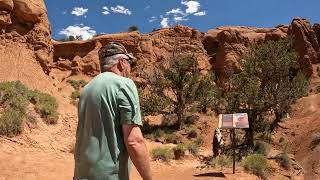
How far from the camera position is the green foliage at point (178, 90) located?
26.5m

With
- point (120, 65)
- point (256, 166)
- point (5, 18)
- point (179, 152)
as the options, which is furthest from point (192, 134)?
point (120, 65)

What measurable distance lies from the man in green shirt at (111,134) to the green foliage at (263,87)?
1604cm

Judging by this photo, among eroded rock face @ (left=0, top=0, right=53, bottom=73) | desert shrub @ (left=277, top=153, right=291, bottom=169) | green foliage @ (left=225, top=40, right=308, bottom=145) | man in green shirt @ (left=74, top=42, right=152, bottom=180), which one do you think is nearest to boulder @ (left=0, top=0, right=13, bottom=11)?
eroded rock face @ (left=0, top=0, right=53, bottom=73)

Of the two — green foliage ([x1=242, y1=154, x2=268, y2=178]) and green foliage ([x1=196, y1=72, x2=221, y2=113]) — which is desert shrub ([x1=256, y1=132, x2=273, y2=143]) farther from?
green foliage ([x1=242, y1=154, x2=268, y2=178])

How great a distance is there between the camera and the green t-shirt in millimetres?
2941

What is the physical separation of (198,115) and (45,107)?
39.7ft

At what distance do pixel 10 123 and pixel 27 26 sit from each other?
8.22 m

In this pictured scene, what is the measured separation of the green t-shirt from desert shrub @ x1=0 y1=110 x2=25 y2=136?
498 inches

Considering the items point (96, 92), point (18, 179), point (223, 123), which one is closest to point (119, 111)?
point (96, 92)

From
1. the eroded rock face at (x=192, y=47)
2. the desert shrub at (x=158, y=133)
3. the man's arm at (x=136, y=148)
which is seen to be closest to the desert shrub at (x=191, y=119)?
the desert shrub at (x=158, y=133)

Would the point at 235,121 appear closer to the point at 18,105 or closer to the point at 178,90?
the point at 18,105

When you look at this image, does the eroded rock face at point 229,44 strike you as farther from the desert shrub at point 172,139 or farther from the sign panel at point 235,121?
the sign panel at point 235,121

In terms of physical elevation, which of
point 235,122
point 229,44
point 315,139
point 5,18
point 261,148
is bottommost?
point 261,148

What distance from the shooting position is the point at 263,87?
23.1 meters
